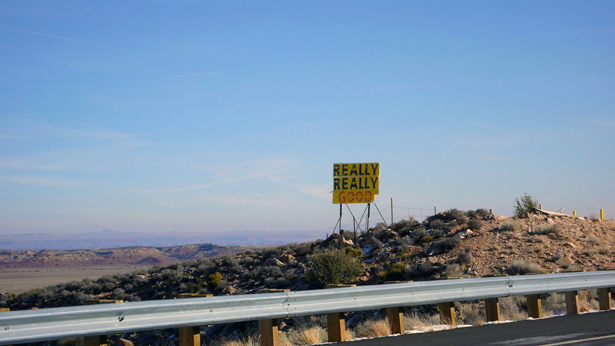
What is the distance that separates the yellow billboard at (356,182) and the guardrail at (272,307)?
25760 millimetres

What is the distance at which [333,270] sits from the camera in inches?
1040

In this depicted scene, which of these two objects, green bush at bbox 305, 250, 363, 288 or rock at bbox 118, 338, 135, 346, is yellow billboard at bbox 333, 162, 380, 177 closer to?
green bush at bbox 305, 250, 363, 288

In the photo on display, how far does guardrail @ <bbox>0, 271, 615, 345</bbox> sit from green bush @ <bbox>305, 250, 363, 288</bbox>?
16.4 m

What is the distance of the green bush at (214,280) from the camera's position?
3259 cm

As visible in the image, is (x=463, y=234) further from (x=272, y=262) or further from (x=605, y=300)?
(x=605, y=300)

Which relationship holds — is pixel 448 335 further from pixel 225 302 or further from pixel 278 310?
pixel 225 302

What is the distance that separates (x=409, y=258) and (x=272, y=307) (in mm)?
22422

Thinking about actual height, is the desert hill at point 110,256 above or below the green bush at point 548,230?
below

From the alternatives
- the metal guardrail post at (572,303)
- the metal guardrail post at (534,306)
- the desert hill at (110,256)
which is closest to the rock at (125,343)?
the metal guardrail post at (534,306)

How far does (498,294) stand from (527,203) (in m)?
28.1

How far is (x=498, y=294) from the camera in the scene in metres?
9.13

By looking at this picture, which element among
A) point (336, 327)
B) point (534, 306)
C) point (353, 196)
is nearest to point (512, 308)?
point (534, 306)

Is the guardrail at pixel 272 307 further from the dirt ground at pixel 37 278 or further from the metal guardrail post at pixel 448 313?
the dirt ground at pixel 37 278

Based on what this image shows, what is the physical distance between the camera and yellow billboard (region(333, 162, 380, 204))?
36406mm
